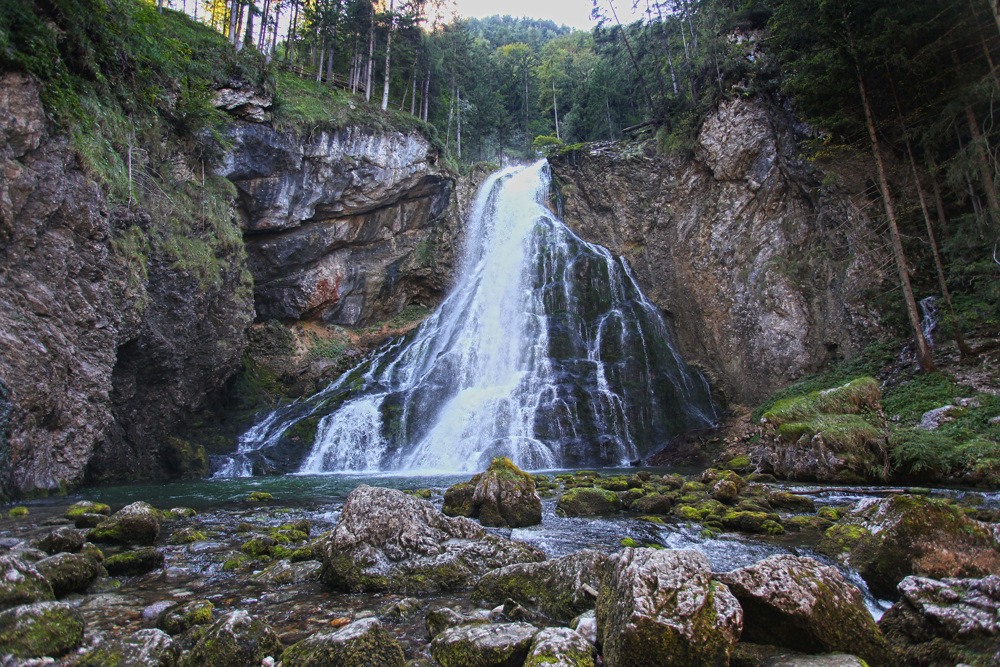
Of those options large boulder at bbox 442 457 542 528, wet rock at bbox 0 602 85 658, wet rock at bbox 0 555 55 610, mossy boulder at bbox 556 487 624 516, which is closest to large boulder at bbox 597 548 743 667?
wet rock at bbox 0 602 85 658

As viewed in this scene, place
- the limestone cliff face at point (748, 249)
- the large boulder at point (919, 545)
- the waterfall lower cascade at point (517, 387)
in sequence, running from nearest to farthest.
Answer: the large boulder at point (919, 545)
the limestone cliff face at point (748, 249)
the waterfall lower cascade at point (517, 387)

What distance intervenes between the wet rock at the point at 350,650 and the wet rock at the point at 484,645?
0.28m

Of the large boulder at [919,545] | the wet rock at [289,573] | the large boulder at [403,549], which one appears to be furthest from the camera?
the wet rock at [289,573]

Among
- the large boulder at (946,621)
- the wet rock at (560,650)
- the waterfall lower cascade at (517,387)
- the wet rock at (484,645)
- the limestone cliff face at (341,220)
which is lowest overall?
the wet rock at (484,645)

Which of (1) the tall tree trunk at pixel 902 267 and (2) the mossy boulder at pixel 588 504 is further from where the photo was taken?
(1) the tall tree trunk at pixel 902 267

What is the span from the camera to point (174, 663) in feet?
10.1

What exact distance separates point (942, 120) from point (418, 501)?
1637 cm

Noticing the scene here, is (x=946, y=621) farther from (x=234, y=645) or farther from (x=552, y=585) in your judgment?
(x=234, y=645)

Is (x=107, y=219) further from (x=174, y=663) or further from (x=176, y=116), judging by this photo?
(x=174, y=663)

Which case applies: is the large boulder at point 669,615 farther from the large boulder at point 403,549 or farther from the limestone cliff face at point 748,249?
the limestone cliff face at point 748,249

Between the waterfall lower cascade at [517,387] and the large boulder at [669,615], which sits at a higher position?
the waterfall lower cascade at [517,387]

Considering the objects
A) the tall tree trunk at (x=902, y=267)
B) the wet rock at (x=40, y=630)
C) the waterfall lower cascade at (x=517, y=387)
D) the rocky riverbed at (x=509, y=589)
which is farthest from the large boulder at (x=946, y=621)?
the waterfall lower cascade at (x=517, y=387)

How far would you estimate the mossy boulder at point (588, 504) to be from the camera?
843 centimetres

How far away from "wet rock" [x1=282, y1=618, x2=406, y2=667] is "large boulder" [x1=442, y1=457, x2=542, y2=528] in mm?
4443
